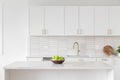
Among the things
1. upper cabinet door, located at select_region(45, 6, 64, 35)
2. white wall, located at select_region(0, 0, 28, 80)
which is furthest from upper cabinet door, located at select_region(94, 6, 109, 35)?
white wall, located at select_region(0, 0, 28, 80)

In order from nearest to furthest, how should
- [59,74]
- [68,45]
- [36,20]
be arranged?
[59,74] < [36,20] < [68,45]

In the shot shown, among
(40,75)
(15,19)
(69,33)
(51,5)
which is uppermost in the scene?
(51,5)

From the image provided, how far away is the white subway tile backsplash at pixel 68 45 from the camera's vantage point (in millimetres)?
5621

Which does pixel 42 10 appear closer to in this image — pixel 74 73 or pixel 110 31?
pixel 110 31

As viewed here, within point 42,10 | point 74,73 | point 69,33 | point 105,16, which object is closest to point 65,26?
point 69,33

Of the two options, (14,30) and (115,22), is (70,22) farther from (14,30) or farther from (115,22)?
(14,30)

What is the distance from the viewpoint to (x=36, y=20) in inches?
211

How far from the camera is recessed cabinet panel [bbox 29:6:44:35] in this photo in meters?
5.34

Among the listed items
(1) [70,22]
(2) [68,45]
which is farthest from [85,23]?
(2) [68,45]

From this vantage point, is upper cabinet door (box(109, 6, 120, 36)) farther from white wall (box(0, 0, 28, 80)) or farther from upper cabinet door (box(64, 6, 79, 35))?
white wall (box(0, 0, 28, 80))

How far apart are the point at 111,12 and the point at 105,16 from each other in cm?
19

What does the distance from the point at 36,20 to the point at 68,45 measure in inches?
44.2

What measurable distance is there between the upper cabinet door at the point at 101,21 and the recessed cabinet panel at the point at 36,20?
142cm

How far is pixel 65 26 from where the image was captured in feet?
17.7
